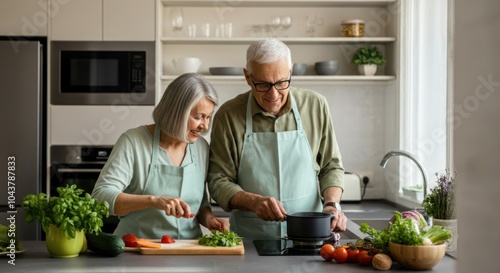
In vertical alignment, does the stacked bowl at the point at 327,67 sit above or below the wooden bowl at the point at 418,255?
above

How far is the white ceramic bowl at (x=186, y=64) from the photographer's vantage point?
4.52m

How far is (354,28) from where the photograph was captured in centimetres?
450

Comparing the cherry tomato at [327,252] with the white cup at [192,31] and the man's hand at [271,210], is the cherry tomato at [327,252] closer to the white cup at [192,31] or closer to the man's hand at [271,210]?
the man's hand at [271,210]

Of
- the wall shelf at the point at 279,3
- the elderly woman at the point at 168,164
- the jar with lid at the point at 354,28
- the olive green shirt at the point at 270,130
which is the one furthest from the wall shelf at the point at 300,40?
the elderly woman at the point at 168,164

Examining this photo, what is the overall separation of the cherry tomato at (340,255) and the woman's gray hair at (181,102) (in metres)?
0.72

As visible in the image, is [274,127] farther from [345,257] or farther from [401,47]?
[401,47]

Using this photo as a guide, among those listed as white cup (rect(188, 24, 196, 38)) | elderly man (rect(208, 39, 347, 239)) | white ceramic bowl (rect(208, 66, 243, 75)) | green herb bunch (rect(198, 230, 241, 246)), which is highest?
white cup (rect(188, 24, 196, 38))

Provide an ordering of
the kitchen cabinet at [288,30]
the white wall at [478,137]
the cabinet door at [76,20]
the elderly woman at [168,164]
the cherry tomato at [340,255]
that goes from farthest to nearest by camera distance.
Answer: the kitchen cabinet at [288,30] < the cabinet door at [76,20] < the elderly woman at [168,164] < the cherry tomato at [340,255] < the white wall at [478,137]

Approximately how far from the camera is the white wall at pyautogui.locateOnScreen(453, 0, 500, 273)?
30 cm

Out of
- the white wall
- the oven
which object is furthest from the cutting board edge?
the oven

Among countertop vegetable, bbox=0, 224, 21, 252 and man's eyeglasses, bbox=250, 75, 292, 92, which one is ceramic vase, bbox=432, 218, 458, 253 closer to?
man's eyeglasses, bbox=250, 75, 292, 92

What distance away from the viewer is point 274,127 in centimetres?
250

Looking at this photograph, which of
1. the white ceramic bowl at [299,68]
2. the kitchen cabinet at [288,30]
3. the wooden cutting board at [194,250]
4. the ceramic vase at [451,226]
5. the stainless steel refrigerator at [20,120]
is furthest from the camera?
the kitchen cabinet at [288,30]

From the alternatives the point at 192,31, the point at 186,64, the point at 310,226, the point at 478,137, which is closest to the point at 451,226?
the point at 310,226
